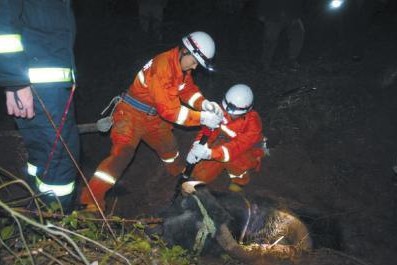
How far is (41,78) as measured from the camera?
9.03 ft

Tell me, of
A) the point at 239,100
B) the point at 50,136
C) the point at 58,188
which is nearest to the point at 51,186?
the point at 58,188

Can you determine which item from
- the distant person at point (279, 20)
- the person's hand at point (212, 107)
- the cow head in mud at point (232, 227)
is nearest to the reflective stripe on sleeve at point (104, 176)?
the cow head in mud at point (232, 227)

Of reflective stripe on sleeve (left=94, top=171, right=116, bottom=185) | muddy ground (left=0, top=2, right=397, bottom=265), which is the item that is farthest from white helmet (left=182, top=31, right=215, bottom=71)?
muddy ground (left=0, top=2, right=397, bottom=265)

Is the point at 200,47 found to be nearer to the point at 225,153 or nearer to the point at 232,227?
the point at 225,153

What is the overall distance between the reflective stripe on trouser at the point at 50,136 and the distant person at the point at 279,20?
14.3 ft

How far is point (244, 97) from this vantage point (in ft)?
14.2

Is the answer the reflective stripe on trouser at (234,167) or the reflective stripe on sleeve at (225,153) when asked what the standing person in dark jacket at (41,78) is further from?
the reflective stripe on trouser at (234,167)

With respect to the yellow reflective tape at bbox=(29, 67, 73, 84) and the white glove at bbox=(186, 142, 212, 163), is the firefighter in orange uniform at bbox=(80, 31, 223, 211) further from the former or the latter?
the yellow reflective tape at bbox=(29, 67, 73, 84)

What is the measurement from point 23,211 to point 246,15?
9.74 meters

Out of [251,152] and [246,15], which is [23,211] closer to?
[251,152]

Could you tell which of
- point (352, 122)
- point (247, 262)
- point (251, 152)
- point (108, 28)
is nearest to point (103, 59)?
point (108, 28)

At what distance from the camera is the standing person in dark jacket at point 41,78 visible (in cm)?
236

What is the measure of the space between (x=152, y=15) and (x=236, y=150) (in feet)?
16.2

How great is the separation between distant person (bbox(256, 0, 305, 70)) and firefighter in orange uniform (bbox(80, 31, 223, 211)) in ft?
8.51
